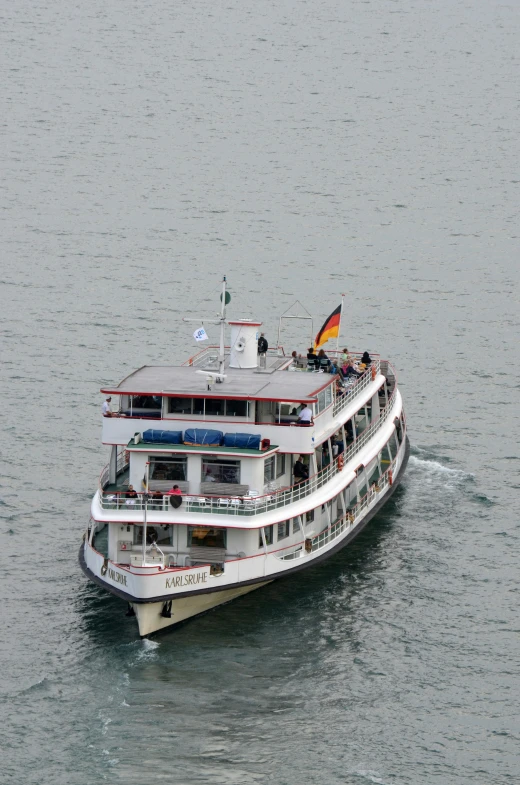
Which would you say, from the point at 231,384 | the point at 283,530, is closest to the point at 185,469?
the point at 283,530

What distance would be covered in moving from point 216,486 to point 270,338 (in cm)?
3853

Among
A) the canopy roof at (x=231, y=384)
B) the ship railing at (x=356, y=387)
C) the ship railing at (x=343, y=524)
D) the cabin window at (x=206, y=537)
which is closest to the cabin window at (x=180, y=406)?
the canopy roof at (x=231, y=384)

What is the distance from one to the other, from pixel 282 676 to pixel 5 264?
66.5 metres

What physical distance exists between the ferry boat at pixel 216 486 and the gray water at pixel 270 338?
176 cm

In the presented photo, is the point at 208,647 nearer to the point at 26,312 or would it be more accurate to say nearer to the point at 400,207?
the point at 26,312

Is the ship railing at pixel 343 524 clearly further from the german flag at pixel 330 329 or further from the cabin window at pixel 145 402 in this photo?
the cabin window at pixel 145 402

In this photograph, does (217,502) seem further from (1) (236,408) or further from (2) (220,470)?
(1) (236,408)

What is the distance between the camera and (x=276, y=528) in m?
59.9

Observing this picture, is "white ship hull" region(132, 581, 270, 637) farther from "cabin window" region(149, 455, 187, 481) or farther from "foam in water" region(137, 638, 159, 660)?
"cabin window" region(149, 455, 187, 481)

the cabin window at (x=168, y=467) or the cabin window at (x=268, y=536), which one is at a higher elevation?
the cabin window at (x=168, y=467)

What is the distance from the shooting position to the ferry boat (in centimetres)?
5731

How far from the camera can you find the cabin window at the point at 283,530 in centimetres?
6050

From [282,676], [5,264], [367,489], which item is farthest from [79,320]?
[282,676]

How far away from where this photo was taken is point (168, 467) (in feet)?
197
